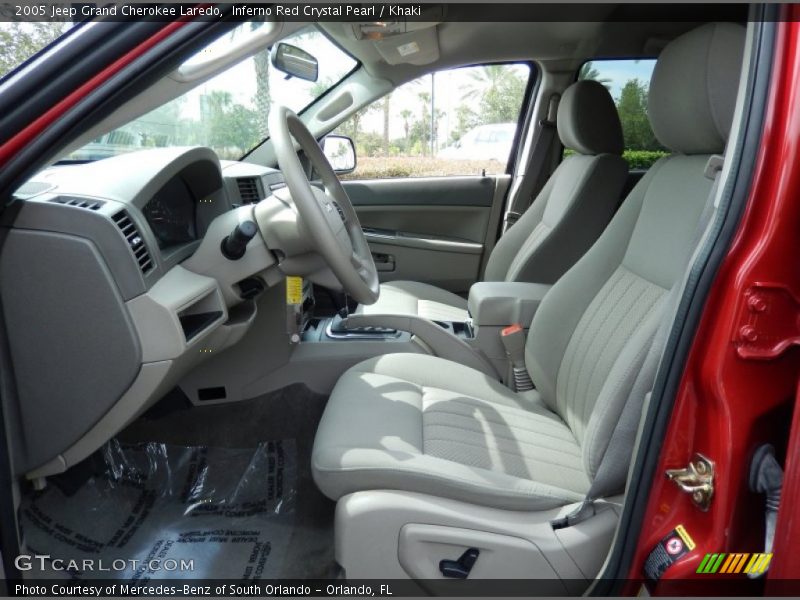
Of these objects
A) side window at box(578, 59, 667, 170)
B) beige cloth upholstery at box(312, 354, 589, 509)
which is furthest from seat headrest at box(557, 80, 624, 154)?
beige cloth upholstery at box(312, 354, 589, 509)

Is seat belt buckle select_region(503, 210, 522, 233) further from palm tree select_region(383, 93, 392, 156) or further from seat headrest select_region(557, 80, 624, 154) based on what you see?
seat headrest select_region(557, 80, 624, 154)

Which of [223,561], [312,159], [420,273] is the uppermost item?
Result: [312,159]

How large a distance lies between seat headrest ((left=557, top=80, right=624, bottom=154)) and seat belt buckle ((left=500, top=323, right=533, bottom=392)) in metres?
0.89

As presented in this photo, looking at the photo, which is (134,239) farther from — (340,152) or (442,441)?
(340,152)

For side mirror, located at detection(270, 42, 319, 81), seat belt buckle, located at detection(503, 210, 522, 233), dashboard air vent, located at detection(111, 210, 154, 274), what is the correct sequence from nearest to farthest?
dashboard air vent, located at detection(111, 210, 154, 274)
side mirror, located at detection(270, 42, 319, 81)
seat belt buckle, located at detection(503, 210, 522, 233)

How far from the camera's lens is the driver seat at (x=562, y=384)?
125 centimetres

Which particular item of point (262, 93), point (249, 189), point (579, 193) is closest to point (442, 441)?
point (249, 189)

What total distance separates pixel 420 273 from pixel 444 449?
82.5 inches

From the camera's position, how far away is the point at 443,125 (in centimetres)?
339

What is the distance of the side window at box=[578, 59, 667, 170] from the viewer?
3.16 meters

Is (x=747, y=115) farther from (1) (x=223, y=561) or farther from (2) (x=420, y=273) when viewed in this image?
(2) (x=420, y=273)

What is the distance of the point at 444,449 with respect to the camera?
1401mm

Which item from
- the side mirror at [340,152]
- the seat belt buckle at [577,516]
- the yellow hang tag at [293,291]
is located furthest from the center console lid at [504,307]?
the side mirror at [340,152]

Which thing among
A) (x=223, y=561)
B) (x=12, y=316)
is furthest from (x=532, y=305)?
(x=12, y=316)
